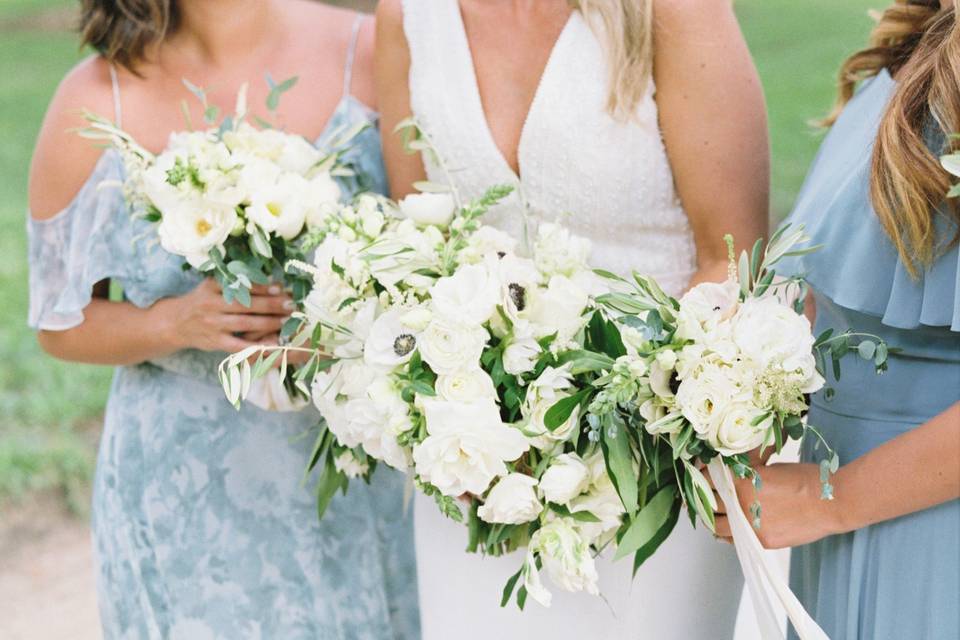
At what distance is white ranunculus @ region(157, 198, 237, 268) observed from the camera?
7.02ft

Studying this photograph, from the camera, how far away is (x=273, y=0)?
9.38ft

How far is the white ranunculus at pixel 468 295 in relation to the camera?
1.75 meters

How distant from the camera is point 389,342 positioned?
183 centimetres

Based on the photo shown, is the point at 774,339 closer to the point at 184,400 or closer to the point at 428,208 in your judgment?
the point at 428,208

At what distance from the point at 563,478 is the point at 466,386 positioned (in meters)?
0.20

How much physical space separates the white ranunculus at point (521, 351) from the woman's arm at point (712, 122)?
0.59 meters

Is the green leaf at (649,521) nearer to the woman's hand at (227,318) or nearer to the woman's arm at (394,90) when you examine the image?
the woman's hand at (227,318)

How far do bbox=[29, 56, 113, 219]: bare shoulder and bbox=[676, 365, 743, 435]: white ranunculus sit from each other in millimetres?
1547

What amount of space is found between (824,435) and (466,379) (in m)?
0.67

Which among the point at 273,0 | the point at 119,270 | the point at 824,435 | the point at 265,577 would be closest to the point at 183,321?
the point at 119,270

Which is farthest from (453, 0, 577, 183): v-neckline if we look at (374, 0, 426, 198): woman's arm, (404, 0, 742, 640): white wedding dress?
(374, 0, 426, 198): woman's arm

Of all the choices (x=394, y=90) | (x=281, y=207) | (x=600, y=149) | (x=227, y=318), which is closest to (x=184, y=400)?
(x=227, y=318)

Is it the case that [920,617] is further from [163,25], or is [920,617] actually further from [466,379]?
[163,25]

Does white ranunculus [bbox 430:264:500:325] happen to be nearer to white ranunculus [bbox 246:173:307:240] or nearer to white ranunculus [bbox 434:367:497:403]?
white ranunculus [bbox 434:367:497:403]
